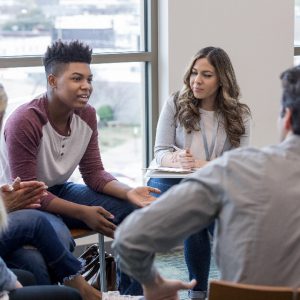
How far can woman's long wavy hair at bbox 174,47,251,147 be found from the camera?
3697mm

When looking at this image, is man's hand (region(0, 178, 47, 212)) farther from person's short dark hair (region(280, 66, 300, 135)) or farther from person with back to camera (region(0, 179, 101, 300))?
person's short dark hair (region(280, 66, 300, 135))

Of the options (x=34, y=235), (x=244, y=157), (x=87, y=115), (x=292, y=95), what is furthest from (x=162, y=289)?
(x=87, y=115)

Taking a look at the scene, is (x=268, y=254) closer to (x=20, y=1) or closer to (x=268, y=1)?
(x=20, y=1)

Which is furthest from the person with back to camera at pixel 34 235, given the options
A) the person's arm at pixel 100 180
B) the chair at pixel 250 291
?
the chair at pixel 250 291

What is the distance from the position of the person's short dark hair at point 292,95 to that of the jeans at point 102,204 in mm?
1640

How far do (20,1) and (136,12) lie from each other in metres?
0.76

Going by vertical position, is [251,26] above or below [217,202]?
above

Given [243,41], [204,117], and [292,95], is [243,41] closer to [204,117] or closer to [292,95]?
[204,117]

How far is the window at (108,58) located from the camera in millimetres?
4211

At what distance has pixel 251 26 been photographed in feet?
15.1

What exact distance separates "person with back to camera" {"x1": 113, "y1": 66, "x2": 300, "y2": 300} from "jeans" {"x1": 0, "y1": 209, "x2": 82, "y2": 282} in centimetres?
118

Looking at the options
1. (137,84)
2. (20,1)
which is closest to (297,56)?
(137,84)

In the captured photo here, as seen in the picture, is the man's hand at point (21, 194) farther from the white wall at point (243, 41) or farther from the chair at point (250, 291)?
the white wall at point (243, 41)

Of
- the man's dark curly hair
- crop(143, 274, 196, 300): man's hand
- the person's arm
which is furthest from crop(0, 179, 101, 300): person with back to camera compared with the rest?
crop(143, 274, 196, 300): man's hand
